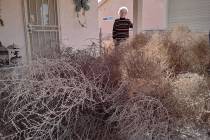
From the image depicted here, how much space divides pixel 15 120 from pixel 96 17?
431 cm

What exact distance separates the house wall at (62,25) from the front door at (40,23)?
0.10 m

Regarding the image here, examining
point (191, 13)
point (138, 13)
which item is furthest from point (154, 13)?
point (138, 13)

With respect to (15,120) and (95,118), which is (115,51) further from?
(15,120)

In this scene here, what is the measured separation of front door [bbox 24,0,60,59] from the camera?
12.3 ft

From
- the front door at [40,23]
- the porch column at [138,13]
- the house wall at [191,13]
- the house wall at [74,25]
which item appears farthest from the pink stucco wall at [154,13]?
the front door at [40,23]

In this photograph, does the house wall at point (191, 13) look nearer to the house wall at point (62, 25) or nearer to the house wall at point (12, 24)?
the house wall at point (62, 25)

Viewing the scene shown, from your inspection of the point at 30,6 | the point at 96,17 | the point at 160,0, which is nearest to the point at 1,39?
the point at 30,6

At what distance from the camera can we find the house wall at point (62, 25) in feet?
11.3

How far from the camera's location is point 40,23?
395 cm

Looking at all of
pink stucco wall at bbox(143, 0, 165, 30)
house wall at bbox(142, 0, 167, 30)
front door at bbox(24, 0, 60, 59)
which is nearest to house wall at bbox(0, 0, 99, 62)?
front door at bbox(24, 0, 60, 59)

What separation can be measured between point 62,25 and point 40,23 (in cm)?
51

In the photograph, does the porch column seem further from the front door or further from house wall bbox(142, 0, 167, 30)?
the front door

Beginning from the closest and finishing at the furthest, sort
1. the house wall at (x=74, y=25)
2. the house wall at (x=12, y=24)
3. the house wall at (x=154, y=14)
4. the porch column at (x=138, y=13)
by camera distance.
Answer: the house wall at (x=12, y=24) < the house wall at (x=74, y=25) < the porch column at (x=138, y=13) < the house wall at (x=154, y=14)

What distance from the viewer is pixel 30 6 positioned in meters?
3.75
